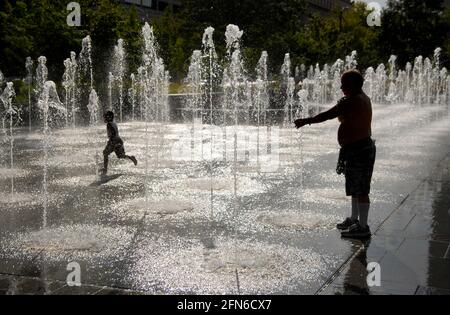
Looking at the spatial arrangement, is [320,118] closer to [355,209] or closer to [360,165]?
[360,165]

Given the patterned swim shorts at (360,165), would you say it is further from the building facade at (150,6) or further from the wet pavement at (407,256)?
the building facade at (150,6)

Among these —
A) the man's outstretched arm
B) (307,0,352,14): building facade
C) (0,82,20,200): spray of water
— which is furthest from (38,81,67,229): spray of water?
(307,0,352,14): building facade

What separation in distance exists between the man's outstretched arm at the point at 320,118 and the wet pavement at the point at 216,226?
1184 mm

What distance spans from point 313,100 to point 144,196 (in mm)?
27667

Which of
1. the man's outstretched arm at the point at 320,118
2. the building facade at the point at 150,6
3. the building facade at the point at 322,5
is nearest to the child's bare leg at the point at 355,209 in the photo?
the man's outstretched arm at the point at 320,118

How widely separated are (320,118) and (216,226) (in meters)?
1.67

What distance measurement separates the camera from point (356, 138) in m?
5.89

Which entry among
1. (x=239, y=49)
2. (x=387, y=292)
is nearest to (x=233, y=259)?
(x=387, y=292)

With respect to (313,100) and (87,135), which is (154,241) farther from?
(313,100)

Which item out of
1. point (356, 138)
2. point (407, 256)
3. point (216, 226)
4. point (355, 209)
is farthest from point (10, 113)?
point (407, 256)

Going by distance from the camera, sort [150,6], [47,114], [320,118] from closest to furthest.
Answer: [320,118] → [47,114] → [150,6]

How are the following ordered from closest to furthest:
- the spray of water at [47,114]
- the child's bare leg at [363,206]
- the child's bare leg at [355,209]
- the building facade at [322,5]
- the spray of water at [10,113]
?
the child's bare leg at [363,206] < the child's bare leg at [355,209] < the spray of water at [47,114] < the spray of water at [10,113] < the building facade at [322,5]

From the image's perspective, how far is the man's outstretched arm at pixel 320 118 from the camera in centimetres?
567
